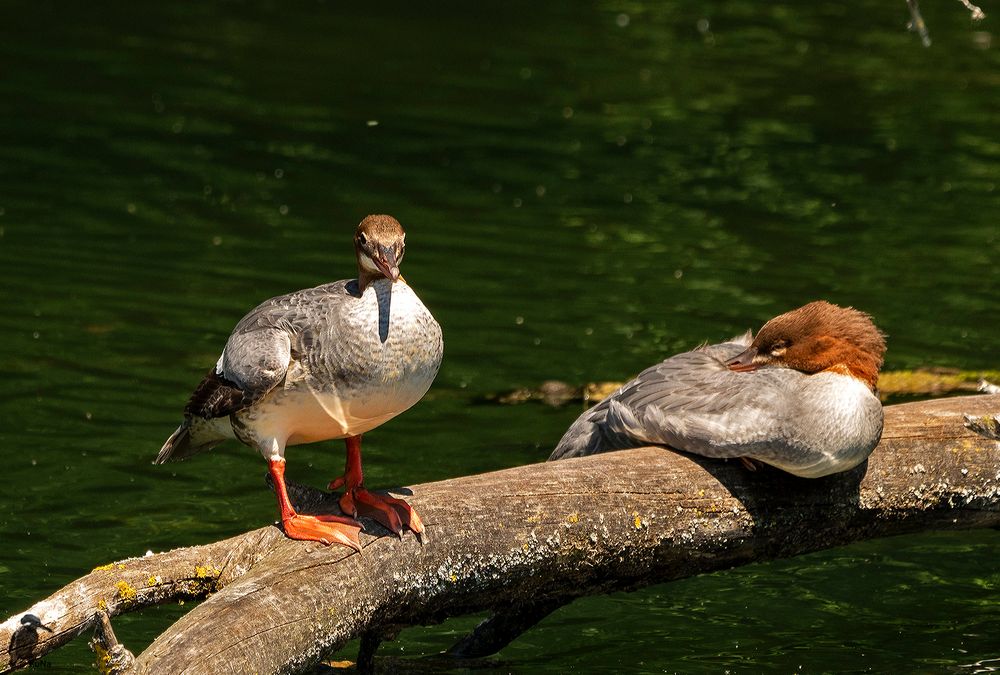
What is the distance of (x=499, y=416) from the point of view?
30.1 ft

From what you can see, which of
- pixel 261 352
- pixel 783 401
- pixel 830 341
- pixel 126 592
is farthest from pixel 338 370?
pixel 830 341

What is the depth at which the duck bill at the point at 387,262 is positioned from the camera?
16.4ft

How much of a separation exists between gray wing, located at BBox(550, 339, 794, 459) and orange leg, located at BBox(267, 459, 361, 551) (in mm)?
1306

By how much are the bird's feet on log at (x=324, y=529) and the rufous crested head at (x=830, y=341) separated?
1.78 meters

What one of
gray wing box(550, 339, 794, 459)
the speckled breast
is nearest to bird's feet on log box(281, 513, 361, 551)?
the speckled breast

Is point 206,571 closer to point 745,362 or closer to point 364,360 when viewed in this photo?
point 364,360

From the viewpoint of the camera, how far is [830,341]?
5.38 m

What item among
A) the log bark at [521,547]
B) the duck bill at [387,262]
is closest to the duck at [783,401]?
the log bark at [521,547]

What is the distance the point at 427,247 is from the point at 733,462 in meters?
6.84

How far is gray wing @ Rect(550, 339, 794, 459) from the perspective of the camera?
5285 mm

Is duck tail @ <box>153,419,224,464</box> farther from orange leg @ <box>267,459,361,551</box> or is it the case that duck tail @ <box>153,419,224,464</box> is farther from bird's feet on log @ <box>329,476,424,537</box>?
bird's feet on log @ <box>329,476,424,537</box>

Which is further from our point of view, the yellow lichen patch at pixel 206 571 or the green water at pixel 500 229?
the green water at pixel 500 229

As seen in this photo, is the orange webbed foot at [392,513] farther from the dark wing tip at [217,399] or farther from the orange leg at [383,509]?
the dark wing tip at [217,399]

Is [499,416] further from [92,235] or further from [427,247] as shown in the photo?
[92,235]
